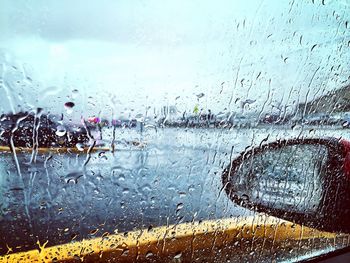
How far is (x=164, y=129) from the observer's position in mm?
1390

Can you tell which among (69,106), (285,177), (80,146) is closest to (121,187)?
(80,146)

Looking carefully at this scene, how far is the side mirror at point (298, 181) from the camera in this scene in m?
1.71

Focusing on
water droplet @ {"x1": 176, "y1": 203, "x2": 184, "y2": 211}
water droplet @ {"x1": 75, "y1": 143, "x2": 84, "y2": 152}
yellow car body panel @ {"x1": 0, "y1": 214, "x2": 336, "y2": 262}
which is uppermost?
water droplet @ {"x1": 75, "y1": 143, "x2": 84, "y2": 152}

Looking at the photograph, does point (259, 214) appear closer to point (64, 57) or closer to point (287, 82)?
point (287, 82)

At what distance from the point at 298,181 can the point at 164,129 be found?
2.63ft

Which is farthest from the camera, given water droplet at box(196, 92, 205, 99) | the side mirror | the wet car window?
the side mirror

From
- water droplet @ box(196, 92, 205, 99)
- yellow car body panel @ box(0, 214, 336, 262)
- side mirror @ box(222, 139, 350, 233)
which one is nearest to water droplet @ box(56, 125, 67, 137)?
yellow car body panel @ box(0, 214, 336, 262)

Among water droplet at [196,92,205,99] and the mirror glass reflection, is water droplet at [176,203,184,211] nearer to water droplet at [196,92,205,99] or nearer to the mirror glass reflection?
the mirror glass reflection

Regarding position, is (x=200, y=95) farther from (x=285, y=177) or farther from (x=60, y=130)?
(x=285, y=177)

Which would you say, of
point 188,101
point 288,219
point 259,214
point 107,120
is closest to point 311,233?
point 288,219

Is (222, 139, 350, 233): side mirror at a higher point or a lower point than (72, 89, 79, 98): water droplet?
lower

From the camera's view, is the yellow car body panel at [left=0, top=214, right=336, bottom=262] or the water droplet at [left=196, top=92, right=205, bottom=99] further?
the water droplet at [left=196, top=92, right=205, bottom=99]

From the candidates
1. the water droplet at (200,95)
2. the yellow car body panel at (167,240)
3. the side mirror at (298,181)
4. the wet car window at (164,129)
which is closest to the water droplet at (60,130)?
the wet car window at (164,129)

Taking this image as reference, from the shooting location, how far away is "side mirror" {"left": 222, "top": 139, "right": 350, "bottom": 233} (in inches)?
67.4
